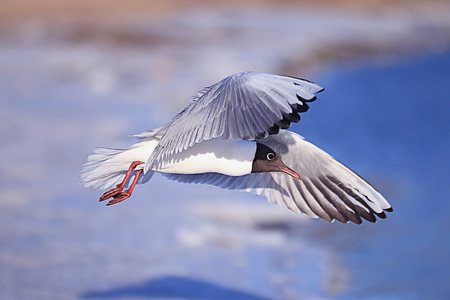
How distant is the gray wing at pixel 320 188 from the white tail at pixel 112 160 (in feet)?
1.14

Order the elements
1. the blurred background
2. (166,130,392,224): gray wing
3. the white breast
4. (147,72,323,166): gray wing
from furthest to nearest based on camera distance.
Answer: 1. the blurred background
2. (166,130,392,224): gray wing
3. the white breast
4. (147,72,323,166): gray wing

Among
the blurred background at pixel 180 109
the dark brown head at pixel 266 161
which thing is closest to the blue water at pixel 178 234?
the blurred background at pixel 180 109

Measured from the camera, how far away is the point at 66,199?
382 centimetres

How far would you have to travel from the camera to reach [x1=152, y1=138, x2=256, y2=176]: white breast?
2000mm

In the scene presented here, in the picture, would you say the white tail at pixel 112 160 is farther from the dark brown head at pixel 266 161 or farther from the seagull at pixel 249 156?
the dark brown head at pixel 266 161

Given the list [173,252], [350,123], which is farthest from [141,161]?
[350,123]

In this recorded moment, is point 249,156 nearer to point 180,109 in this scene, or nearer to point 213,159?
point 213,159

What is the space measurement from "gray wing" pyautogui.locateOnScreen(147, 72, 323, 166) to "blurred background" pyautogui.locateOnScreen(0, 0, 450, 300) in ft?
4.38

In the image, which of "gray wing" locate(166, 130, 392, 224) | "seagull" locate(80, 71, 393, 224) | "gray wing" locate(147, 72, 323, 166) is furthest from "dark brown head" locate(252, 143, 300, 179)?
"gray wing" locate(147, 72, 323, 166)

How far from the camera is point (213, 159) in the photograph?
2.00m

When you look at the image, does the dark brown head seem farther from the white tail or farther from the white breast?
the white tail

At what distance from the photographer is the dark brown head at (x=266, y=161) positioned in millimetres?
2016

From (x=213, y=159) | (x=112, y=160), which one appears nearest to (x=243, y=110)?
(x=213, y=159)

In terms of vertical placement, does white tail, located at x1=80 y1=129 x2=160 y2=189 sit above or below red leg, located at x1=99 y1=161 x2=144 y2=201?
above
